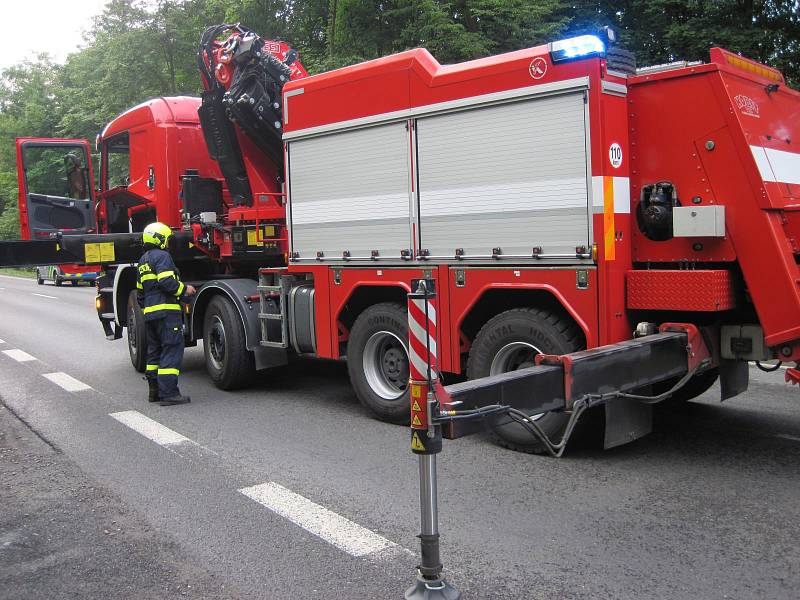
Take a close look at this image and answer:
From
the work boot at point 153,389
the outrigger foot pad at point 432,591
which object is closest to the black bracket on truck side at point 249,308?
the work boot at point 153,389

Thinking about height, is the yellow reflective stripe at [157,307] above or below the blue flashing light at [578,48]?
below

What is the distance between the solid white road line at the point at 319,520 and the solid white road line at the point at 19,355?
7510 millimetres

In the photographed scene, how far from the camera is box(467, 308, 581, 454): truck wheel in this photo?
5.45 metres

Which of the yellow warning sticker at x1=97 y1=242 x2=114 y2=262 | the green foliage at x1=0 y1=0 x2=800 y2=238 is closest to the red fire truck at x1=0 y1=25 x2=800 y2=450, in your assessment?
the yellow warning sticker at x1=97 y1=242 x2=114 y2=262

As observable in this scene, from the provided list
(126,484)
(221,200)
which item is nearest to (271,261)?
(221,200)

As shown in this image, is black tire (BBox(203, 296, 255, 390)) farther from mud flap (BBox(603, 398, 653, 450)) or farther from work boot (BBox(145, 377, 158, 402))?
mud flap (BBox(603, 398, 653, 450))

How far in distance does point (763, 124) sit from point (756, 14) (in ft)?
37.1

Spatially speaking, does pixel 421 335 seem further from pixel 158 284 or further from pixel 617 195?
pixel 158 284

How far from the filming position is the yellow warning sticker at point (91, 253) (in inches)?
330

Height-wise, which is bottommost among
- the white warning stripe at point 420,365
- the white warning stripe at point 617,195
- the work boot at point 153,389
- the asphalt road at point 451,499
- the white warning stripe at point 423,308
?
the asphalt road at point 451,499

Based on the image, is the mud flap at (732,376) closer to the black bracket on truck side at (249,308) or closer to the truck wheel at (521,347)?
the truck wheel at (521,347)

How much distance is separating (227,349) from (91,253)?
184 centimetres

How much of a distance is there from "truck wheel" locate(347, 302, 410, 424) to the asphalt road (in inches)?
10.8

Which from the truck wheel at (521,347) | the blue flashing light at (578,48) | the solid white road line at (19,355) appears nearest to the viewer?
the blue flashing light at (578,48)
